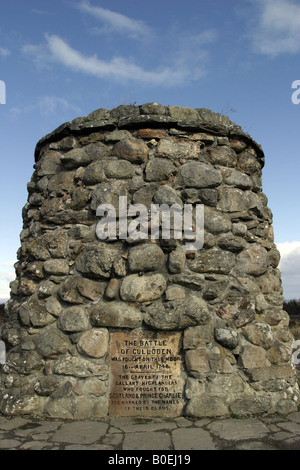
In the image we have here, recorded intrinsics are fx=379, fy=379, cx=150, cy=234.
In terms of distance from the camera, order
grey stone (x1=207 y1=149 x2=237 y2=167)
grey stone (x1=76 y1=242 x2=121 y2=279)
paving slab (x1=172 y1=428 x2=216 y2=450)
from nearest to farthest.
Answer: paving slab (x1=172 y1=428 x2=216 y2=450) < grey stone (x1=76 y1=242 x2=121 y2=279) < grey stone (x1=207 y1=149 x2=237 y2=167)

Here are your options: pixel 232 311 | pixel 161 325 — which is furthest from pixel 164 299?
pixel 232 311

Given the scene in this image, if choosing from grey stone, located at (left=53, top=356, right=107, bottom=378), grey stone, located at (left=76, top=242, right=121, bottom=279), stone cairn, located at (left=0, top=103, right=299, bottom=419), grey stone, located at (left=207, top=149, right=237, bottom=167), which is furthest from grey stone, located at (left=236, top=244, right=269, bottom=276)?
grey stone, located at (left=53, top=356, right=107, bottom=378)

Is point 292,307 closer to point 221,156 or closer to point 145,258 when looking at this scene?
point 221,156

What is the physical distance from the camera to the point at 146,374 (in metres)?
3.32

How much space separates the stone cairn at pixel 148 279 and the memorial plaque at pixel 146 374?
25mm

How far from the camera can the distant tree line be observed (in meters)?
13.5

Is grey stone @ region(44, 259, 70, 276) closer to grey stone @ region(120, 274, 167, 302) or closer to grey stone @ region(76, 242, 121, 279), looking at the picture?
grey stone @ region(76, 242, 121, 279)

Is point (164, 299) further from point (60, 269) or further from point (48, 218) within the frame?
point (48, 218)

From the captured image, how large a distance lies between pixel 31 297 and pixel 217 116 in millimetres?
2704

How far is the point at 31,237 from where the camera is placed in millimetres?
4133

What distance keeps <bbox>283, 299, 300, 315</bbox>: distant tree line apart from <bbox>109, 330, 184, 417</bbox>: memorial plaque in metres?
11.1

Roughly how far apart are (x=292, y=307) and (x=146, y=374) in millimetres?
12138

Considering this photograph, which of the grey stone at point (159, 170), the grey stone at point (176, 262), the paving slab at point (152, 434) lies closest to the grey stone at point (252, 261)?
the grey stone at point (176, 262)

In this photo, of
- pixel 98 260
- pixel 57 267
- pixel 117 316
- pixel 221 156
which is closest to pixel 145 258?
pixel 98 260
